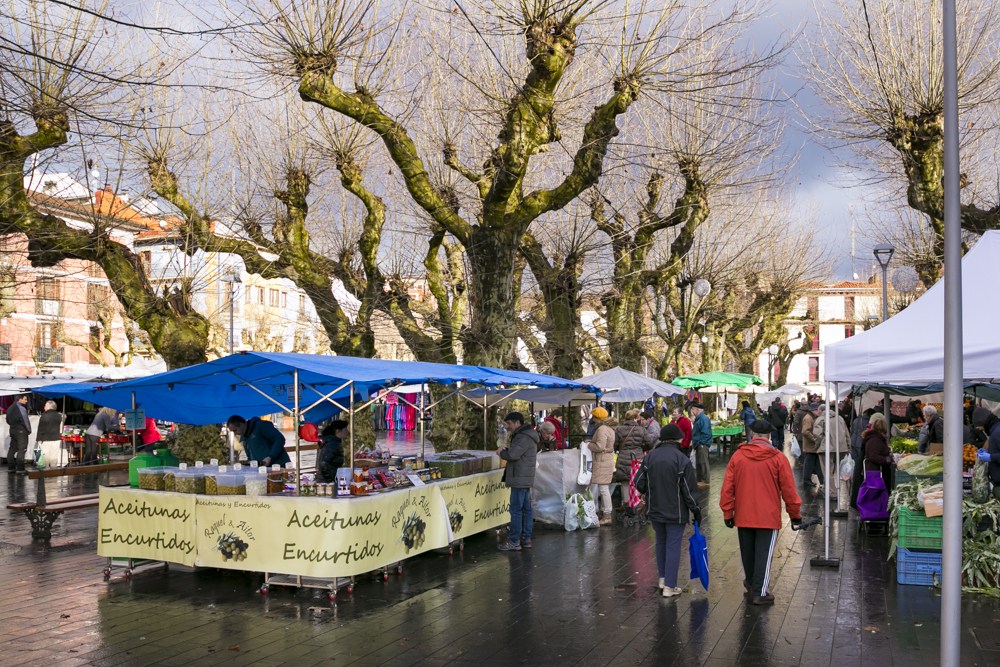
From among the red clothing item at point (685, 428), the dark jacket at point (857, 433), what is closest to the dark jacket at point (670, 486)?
the dark jacket at point (857, 433)

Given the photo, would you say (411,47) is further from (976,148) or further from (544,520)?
(976,148)

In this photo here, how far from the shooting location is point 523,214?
14969mm

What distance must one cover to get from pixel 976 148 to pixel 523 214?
11.1 metres

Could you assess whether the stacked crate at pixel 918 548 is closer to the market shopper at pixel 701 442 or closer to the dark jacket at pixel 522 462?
the dark jacket at pixel 522 462

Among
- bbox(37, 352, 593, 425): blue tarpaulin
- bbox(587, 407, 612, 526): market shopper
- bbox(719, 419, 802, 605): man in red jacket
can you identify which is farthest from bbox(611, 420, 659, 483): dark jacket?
bbox(719, 419, 802, 605): man in red jacket

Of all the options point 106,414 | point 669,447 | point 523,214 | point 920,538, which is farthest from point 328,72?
point 106,414

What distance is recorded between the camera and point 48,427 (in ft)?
73.6

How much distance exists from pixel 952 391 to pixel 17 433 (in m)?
21.7

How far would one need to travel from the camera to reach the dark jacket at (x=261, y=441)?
13.5m

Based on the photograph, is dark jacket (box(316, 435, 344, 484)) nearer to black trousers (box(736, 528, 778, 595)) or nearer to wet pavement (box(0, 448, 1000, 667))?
wet pavement (box(0, 448, 1000, 667))

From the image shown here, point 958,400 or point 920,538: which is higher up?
point 958,400

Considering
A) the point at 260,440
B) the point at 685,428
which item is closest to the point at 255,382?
the point at 260,440

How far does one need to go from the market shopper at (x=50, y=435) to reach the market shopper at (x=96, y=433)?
2.01 feet

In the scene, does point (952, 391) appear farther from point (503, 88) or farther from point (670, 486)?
point (503, 88)
